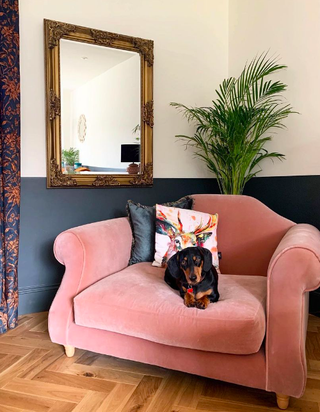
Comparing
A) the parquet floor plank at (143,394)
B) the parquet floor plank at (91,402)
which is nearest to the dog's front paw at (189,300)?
the parquet floor plank at (143,394)

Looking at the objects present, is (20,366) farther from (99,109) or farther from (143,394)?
(99,109)

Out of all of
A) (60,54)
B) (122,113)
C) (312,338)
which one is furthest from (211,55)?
(312,338)

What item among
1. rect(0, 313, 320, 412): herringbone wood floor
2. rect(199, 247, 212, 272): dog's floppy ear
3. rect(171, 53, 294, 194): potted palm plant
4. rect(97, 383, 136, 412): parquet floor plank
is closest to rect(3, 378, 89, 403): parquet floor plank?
rect(0, 313, 320, 412): herringbone wood floor

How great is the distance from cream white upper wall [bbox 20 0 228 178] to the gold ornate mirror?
8cm

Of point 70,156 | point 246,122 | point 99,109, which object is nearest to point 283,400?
point 246,122

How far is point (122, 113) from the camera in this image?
3.02m

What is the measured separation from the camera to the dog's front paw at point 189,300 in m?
1.67

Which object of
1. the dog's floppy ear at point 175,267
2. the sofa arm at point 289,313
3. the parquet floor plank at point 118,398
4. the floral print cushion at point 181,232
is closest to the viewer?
the sofa arm at point 289,313

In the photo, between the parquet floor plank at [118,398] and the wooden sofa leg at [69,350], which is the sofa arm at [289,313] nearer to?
the parquet floor plank at [118,398]

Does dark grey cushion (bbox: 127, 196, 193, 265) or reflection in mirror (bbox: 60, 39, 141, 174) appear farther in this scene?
reflection in mirror (bbox: 60, 39, 141, 174)

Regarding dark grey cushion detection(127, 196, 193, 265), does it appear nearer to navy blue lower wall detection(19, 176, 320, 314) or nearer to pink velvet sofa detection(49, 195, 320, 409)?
pink velvet sofa detection(49, 195, 320, 409)

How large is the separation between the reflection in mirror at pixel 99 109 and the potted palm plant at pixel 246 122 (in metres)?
0.43

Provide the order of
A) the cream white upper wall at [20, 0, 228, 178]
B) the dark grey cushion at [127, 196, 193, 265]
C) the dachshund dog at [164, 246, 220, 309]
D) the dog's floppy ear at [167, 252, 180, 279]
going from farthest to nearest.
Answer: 1. the cream white upper wall at [20, 0, 228, 178]
2. the dark grey cushion at [127, 196, 193, 265]
3. the dog's floppy ear at [167, 252, 180, 279]
4. the dachshund dog at [164, 246, 220, 309]

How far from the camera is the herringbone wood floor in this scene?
5.31 feet
